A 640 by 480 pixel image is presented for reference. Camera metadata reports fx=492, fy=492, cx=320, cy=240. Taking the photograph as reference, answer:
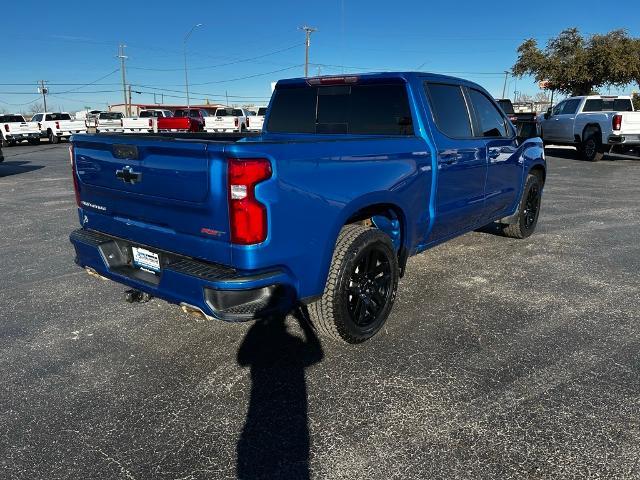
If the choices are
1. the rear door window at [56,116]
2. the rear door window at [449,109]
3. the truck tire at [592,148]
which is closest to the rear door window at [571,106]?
the truck tire at [592,148]

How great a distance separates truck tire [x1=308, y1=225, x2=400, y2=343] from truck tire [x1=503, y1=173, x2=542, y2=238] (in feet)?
10.4

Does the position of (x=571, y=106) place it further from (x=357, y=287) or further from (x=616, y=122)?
(x=357, y=287)

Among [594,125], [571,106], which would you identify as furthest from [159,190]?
[571,106]

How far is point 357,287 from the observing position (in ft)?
11.4

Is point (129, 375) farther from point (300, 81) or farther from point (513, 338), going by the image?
point (300, 81)

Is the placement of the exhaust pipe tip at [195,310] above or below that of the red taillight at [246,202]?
below

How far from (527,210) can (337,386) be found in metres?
4.49

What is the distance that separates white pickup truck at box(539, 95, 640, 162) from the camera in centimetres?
1488

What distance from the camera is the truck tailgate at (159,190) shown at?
266 cm

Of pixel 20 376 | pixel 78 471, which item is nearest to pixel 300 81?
pixel 20 376

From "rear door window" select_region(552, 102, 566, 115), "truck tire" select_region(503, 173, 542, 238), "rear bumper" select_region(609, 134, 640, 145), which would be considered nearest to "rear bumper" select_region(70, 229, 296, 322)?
"truck tire" select_region(503, 173, 542, 238)

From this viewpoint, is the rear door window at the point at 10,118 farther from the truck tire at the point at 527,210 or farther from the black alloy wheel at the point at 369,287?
the black alloy wheel at the point at 369,287

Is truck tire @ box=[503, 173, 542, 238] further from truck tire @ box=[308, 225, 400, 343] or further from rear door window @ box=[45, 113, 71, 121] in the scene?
rear door window @ box=[45, 113, 71, 121]

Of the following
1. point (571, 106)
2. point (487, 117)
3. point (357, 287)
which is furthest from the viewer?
point (571, 106)
